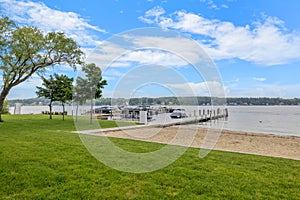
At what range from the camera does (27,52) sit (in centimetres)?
1473

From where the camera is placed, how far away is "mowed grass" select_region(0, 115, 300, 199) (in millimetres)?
3498

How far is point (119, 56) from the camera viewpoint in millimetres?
6648

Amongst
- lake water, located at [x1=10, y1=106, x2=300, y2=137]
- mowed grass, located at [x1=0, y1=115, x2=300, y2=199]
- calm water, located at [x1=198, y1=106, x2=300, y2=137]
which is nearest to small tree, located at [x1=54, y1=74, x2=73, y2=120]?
lake water, located at [x1=10, y1=106, x2=300, y2=137]

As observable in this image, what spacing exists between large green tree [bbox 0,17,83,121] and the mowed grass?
10883 millimetres

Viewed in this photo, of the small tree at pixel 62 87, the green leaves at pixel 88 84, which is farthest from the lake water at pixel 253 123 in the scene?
the green leaves at pixel 88 84

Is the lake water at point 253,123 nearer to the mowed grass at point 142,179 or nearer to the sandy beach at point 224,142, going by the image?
the sandy beach at point 224,142

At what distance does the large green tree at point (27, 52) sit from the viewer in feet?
47.0

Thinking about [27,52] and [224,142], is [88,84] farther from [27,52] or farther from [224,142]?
[224,142]

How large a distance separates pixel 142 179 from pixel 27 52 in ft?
45.2

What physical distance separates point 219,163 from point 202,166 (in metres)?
0.61

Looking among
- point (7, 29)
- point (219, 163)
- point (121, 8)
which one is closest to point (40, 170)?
point (219, 163)

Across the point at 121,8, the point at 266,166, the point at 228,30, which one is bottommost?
the point at 266,166

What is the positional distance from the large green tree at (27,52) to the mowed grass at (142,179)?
10.9 m

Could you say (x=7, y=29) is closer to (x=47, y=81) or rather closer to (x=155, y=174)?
(x=47, y=81)
